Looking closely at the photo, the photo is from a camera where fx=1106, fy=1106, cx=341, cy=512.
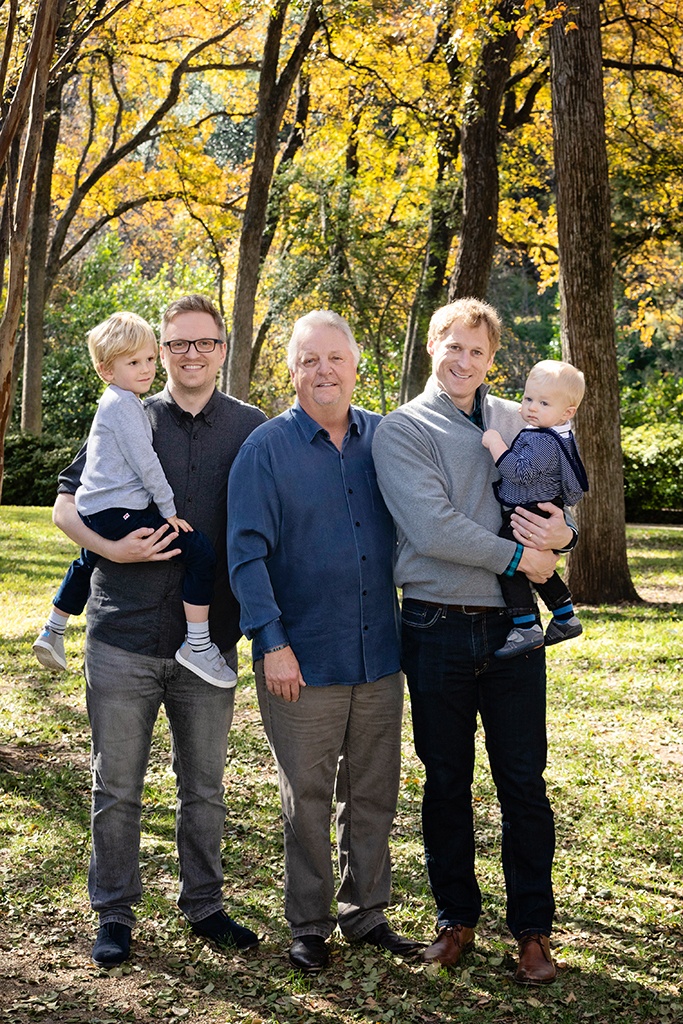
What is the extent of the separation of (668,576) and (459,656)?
9273mm

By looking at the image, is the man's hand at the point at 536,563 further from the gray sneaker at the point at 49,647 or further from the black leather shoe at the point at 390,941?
the gray sneaker at the point at 49,647

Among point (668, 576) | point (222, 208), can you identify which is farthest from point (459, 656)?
point (222, 208)

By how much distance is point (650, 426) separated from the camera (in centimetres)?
2003

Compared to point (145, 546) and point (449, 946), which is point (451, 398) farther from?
point (449, 946)

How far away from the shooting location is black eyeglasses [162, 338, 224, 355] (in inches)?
148

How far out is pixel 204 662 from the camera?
3.70 meters

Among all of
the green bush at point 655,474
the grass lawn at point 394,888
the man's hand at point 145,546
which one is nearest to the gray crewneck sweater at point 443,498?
the man's hand at point 145,546

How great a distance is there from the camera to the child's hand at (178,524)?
370 cm

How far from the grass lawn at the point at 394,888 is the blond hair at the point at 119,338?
82.6 inches

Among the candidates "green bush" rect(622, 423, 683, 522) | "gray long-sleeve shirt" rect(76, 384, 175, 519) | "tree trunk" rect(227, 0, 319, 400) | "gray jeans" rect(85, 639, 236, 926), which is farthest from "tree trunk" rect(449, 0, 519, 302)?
"gray jeans" rect(85, 639, 236, 926)

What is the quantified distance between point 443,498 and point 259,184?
12130mm

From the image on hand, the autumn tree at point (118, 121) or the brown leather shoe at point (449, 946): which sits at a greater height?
the autumn tree at point (118, 121)

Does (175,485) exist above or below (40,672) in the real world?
above

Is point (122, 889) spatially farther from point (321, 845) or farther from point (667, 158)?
point (667, 158)
